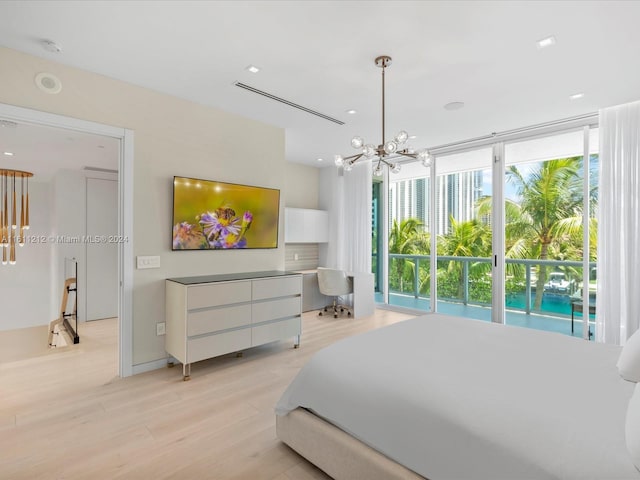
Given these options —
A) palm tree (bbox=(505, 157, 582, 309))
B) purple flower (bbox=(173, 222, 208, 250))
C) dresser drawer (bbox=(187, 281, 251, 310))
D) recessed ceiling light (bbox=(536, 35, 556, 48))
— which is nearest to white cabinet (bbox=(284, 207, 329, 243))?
purple flower (bbox=(173, 222, 208, 250))

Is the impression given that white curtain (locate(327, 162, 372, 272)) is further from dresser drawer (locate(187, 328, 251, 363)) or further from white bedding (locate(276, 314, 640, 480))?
white bedding (locate(276, 314, 640, 480))

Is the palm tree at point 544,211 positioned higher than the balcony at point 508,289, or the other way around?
the palm tree at point 544,211

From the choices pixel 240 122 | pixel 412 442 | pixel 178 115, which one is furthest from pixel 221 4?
pixel 412 442

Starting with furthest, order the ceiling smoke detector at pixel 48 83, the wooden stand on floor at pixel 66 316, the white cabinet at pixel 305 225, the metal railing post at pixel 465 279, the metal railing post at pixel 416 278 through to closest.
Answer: the white cabinet at pixel 305 225 → the metal railing post at pixel 416 278 → the metal railing post at pixel 465 279 → the wooden stand on floor at pixel 66 316 → the ceiling smoke detector at pixel 48 83

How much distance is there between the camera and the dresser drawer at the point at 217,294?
3.11 m

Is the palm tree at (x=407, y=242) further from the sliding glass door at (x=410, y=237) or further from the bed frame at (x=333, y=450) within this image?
the bed frame at (x=333, y=450)

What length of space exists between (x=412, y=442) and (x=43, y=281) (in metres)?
7.21

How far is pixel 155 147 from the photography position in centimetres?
335

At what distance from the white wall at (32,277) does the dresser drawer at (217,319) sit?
4807mm

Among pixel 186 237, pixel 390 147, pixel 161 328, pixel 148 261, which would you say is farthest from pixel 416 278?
pixel 148 261

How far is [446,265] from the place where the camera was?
17.9 ft

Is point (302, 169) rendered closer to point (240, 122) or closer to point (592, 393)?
point (240, 122)

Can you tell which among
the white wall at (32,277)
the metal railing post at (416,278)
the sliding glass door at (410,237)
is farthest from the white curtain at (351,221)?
the white wall at (32,277)

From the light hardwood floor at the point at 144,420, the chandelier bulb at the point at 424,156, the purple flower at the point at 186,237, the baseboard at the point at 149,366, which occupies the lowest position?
the light hardwood floor at the point at 144,420
